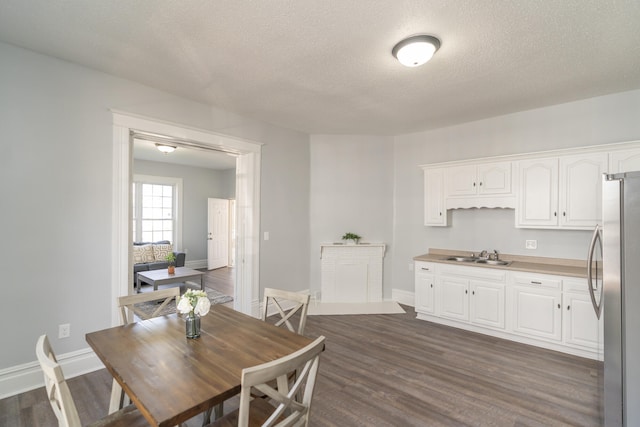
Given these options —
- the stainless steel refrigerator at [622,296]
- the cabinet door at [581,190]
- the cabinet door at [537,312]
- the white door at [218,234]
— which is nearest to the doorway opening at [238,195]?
the cabinet door at [537,312]

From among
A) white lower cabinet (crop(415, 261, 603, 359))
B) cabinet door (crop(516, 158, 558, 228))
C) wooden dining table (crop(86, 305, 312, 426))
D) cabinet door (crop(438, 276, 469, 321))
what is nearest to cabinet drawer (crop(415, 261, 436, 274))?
white lower cabinet (crop(415, 261, 603, 359))

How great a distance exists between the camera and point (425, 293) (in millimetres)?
4121

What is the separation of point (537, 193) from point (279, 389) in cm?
363

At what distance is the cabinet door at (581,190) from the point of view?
316 centimetres

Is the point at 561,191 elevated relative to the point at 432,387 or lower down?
elevated

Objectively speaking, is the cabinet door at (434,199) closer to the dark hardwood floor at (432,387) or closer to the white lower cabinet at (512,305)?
the white lower cabinet at (512,305)

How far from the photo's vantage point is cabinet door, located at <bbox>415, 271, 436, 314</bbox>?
13.3ft

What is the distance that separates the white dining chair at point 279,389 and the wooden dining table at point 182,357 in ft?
0.56

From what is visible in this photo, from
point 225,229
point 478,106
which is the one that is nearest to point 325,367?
point 478,106

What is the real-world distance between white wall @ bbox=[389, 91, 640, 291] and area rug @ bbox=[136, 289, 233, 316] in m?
2.95

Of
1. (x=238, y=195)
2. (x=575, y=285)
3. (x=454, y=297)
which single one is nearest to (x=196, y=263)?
(x=238, y=195)

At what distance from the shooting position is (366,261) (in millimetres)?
4883

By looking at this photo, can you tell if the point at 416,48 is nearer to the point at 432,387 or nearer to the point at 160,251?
the point at 432,387

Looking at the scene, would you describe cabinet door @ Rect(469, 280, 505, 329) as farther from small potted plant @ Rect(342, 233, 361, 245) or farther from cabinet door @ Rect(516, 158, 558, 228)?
small potted plant @ Rect(342, 233, 361, 245)
